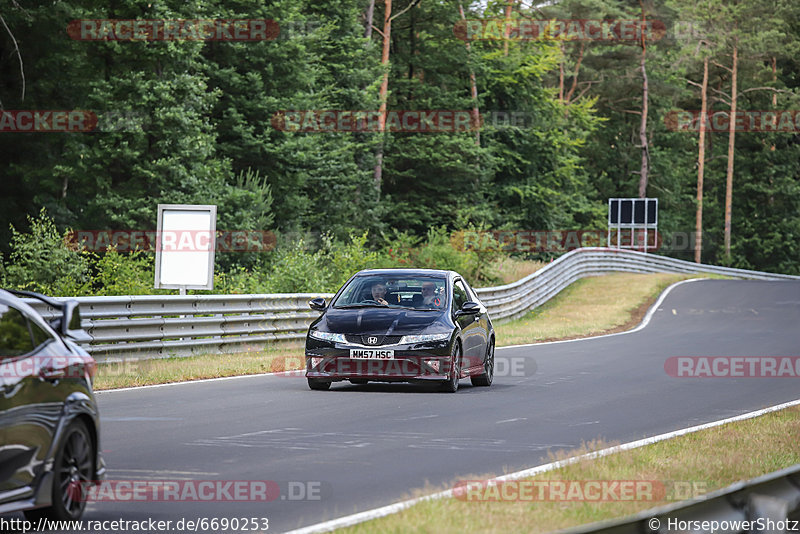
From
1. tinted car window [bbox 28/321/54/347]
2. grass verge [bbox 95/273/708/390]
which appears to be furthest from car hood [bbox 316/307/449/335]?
tinted car window [bbox 28/321/54/347]

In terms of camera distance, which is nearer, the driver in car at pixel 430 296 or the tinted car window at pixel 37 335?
the tinted car window at pixel 37 335

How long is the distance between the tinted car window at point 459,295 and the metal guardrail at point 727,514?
12063 millimetres

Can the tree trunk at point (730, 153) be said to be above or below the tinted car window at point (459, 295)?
above

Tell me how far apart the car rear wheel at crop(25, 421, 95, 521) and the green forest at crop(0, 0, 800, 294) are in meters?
16.2

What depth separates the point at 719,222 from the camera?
3888 inches

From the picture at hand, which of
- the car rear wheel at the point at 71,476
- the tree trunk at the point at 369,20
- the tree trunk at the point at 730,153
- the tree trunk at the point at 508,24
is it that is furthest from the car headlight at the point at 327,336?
the tree trunk at the point at 730,153

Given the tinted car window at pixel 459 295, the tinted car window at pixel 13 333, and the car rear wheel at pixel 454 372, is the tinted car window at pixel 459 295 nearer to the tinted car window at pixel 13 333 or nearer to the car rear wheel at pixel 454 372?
the car rear wheel at pixel 454 372

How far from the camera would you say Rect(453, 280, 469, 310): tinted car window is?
57.8ft

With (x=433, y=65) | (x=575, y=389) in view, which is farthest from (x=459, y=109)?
(x=575, y=389)

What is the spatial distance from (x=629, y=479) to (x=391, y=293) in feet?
28.2

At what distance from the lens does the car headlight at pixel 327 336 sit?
1635 cm

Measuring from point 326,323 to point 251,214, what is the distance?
83.1 ft

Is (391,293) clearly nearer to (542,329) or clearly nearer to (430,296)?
(430,296)

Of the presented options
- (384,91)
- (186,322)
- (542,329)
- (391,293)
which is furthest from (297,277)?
(384,91)
